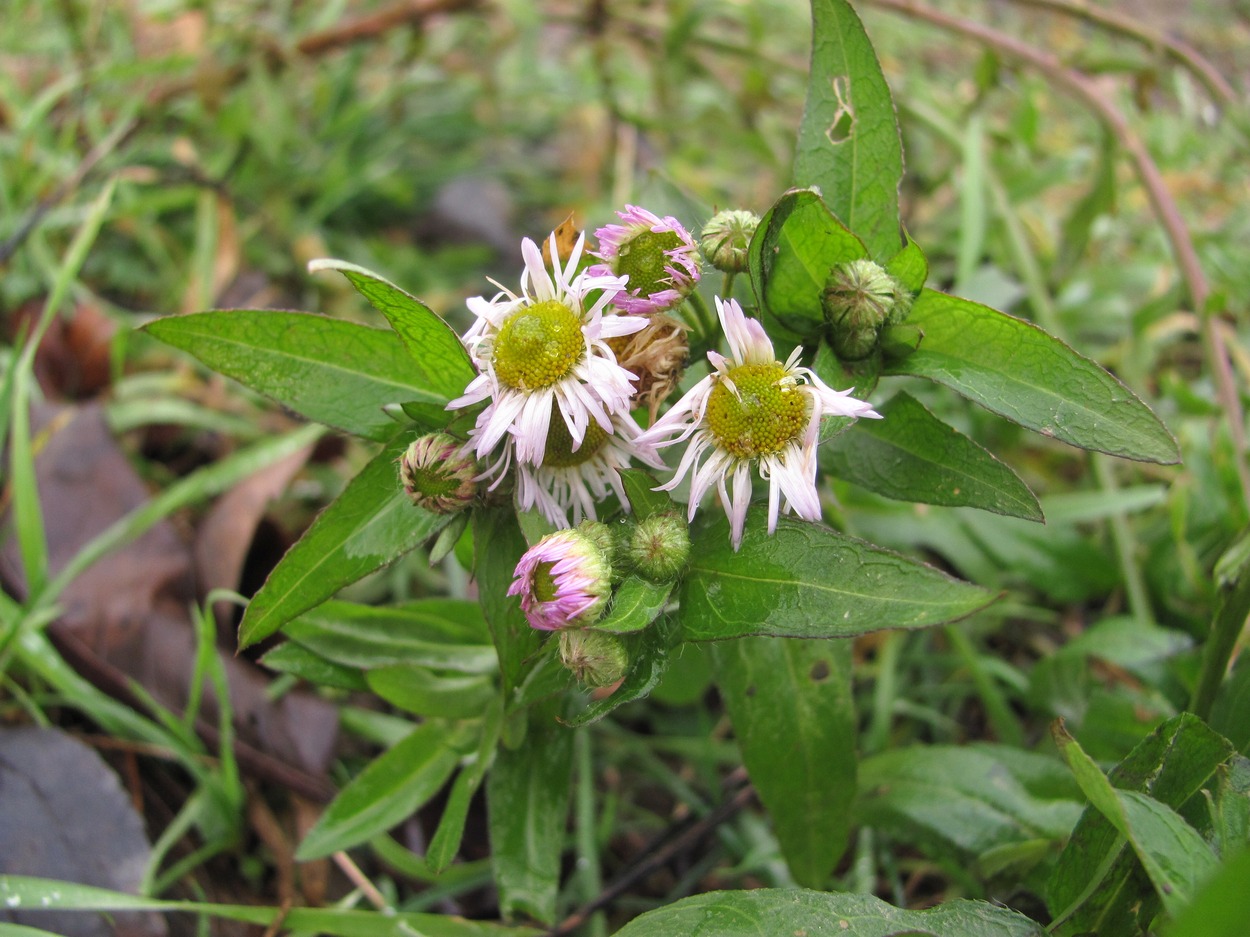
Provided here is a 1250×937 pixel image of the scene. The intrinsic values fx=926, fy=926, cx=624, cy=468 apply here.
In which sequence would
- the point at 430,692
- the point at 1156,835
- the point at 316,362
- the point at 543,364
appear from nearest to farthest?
the point at 1156,835 → the point at 543,364 → the point at 316,362 → the point at 430,692

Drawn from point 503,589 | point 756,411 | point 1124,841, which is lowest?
point 1124,841

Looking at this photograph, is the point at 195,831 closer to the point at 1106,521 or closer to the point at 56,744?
the point at 56,744

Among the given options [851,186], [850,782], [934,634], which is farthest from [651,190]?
[934,634]

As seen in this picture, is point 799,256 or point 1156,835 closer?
point 1156,835

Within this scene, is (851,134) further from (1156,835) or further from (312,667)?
(312,667)

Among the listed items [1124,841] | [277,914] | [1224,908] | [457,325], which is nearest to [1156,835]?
[1124,841]

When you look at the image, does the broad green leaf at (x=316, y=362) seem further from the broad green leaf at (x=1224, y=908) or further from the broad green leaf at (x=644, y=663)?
the broad green leaf at (x=1224, y=908)

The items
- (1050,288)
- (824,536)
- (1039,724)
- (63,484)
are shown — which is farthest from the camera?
(1050,288)
